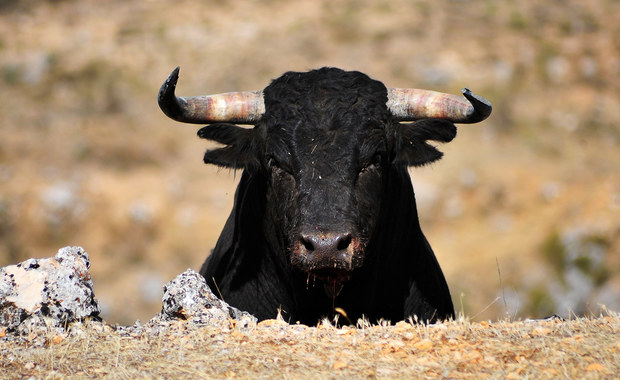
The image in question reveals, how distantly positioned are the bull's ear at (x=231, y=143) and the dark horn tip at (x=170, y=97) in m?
0.35

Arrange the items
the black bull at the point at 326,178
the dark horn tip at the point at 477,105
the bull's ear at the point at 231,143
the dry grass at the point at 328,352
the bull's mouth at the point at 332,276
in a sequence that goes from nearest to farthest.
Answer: the dry grass at the point at 328,352 → the bull's mouth at the point at 332,276 → the black bull at the point at 326,178 → the dark horn tip at the point at 477,105 → the bull's ear at the point at 231,143

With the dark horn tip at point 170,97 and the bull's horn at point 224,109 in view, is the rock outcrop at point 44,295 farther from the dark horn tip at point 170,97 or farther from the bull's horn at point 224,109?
the bull's horn at point 224,109

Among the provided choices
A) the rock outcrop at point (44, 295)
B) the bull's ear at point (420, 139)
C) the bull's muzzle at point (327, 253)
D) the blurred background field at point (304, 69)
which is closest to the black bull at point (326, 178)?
the bull's ear at point (420, 139)

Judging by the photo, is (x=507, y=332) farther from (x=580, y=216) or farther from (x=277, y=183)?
(x=580, y=216)

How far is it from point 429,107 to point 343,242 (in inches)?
81.3

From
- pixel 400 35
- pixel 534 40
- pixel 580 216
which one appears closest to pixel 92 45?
pixel 400 35

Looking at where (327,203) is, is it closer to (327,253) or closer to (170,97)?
(327,253)

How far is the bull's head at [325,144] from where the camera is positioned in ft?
19.1

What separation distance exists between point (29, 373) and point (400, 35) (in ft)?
110

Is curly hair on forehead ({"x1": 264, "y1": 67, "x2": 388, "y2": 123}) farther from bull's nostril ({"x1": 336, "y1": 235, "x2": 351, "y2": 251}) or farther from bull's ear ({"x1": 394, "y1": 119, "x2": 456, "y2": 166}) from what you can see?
bull's nostril ({"x1": 336, "y1": 235, "x2": 351, "y2": 251})

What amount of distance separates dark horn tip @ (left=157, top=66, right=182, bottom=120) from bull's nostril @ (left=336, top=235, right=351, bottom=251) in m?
1.88

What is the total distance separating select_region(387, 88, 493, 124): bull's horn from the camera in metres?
7.06

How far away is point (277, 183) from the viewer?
6637 millimetres

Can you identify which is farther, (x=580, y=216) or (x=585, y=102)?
(x=585, y=102)
